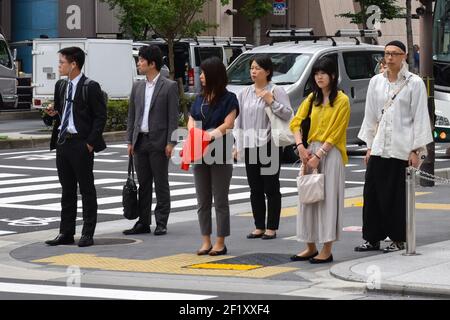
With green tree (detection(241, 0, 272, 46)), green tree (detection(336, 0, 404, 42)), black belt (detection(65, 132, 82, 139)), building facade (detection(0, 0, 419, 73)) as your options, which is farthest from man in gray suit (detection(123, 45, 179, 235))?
green tree (detection(336, 0, 404, 42))

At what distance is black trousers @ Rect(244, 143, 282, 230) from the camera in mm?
13508

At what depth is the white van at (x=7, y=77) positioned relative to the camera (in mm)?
37812

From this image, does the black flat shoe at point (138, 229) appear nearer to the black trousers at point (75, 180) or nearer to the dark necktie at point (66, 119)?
the black trousers at point (75, 180)

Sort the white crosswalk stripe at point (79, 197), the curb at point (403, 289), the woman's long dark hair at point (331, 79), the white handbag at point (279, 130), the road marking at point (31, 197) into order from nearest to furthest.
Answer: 1. the curb at point (403, 289)
2. the woman's long dark hair at point (331, 79)
3. the white handbag at point (279, 130)
4. the white crosswalk stripe at point (79, 197)
5. the road marking at point (31, 197)

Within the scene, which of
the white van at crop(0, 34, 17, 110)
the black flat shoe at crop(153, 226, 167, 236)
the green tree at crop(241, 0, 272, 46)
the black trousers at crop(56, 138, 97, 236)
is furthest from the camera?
the green tree at crop(241, 0, 272, 46)

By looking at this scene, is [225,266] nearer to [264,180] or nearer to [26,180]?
[264,180]

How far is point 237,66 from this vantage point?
24312 mm

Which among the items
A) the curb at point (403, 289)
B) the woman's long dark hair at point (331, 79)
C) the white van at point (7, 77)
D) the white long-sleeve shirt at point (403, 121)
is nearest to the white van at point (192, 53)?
the white van at point (7, 77)

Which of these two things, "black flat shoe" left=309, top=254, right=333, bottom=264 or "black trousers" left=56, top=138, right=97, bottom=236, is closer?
"black flat shoe" left=309, top=254, right=333, bottom=264

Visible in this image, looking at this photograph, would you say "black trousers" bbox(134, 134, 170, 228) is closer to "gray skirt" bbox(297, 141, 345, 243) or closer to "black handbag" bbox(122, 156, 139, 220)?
"black handbag" bbox(122, 156, 139, 220)

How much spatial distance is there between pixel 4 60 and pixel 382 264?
2795cm

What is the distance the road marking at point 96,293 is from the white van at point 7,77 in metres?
27.4

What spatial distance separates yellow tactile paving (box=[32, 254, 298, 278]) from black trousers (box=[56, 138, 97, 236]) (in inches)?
33.4
